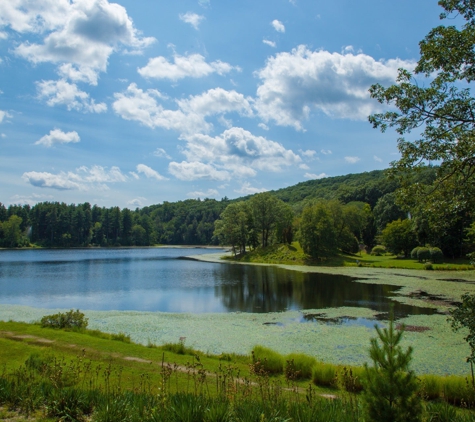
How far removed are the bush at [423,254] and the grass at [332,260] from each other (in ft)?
2.86

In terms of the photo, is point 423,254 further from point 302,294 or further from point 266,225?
point 266,225

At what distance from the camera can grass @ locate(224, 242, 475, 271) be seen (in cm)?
5200

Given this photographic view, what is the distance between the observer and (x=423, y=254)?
2194 inches

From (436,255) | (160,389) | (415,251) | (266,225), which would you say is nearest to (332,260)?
(415,251)

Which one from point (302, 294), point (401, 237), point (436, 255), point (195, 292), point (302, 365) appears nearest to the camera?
point (302, 365)

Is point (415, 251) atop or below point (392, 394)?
below

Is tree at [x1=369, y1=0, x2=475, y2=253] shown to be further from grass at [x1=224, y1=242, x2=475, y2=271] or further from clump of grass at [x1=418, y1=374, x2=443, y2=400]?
grass at [x1=224, y1=242, x2=475, y2=271]

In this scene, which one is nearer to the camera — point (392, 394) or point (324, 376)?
point (392, 394)

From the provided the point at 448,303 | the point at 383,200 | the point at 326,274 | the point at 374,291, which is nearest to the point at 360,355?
the point at 448,303

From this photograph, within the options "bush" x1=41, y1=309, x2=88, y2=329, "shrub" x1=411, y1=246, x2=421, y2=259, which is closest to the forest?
"shrub" x1=411, y1=246, x2=421, y2=259

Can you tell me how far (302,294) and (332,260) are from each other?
32.1m

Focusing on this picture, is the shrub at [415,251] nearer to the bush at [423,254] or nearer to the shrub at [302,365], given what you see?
the bush at [423,254]

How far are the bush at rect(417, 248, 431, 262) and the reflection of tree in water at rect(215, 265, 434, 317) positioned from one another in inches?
755

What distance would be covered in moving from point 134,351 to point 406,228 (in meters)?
61.3
